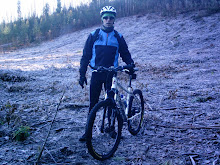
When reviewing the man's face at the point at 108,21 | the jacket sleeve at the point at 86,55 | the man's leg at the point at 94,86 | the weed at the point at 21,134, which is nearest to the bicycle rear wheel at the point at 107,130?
the man's leg at the point at 94,86

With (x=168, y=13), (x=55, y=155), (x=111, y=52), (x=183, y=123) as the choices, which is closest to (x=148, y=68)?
(x=183, y=123)

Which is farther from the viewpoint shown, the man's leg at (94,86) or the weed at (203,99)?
the weed at (203,99)

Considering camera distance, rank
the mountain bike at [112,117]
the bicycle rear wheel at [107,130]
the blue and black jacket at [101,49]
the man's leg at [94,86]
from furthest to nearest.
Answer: the man's leg at [94,86] → the blue and black jacket at [101,49] → the bicycle rear wheel at [107,130] → the mountain bike at [112,117]

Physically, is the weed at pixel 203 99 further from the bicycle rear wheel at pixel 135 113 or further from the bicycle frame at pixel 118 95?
the bicycle frame at pixel 118 95

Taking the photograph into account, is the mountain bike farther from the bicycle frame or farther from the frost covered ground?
the frost covered ground

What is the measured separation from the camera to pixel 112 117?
3447 mm

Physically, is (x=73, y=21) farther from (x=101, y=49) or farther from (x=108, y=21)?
(x=101, y=49)

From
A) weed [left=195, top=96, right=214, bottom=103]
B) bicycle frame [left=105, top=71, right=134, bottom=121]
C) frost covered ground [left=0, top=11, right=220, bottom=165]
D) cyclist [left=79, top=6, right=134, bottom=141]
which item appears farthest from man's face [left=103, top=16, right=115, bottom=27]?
weed [left=195, top=96, right=214, bottom=103]

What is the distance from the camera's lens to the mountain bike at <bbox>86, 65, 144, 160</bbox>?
3.00 meters

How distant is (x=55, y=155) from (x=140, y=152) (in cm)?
142

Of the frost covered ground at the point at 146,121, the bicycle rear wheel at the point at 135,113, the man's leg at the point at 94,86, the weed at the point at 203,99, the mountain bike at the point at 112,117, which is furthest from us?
the weed at the point at 203,99

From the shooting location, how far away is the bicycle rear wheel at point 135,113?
4.00 m

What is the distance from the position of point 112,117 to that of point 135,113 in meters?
0.93

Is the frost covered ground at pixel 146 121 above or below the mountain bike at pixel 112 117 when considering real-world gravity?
below
